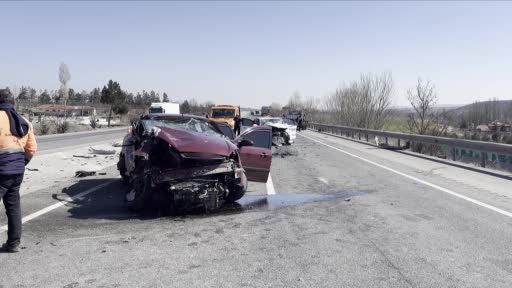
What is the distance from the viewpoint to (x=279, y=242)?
596cm

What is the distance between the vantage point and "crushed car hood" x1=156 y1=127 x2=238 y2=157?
7.62 m

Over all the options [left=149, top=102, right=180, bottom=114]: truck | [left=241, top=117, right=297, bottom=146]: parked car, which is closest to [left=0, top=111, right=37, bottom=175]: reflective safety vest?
[left=241, top=117, right=297, bottom=146]: parked car

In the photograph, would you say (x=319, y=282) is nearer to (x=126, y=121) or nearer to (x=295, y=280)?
(x=295, y=280)

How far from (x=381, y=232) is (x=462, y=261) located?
4.63 feet

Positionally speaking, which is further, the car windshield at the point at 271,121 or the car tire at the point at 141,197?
the car windshield at the point at 271,121

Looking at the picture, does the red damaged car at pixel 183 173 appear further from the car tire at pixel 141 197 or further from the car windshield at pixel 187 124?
the car windshield at pixel 187 124

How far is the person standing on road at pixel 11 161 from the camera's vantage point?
18.2 ft

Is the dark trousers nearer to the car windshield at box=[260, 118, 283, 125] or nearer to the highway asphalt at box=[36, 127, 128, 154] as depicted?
the highway asphalt at box=[36, 127, 128, 154]

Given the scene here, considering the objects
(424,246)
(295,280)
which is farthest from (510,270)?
(295,280)

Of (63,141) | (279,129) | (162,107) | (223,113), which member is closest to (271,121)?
(279,129)

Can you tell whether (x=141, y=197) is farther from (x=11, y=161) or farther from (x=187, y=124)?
(x=11, y=161)

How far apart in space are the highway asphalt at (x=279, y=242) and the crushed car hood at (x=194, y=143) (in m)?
1.03

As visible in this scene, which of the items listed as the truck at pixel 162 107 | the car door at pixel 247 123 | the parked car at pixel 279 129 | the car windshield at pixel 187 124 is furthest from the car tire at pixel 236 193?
the truck at pixel 162 107

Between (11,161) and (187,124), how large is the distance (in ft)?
15.0
